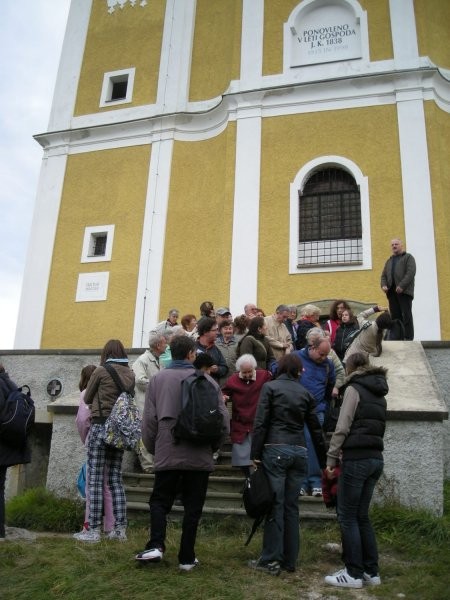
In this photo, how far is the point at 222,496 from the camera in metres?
6.14

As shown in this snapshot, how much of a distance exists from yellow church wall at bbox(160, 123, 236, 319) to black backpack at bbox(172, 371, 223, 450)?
8.59 meters

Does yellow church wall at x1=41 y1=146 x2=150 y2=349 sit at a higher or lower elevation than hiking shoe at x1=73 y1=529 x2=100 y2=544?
higher

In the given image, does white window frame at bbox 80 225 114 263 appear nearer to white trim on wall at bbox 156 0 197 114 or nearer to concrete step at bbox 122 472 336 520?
white trim on wall at bbox 156 0 197 114

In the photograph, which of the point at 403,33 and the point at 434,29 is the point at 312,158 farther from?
the point at 434,29

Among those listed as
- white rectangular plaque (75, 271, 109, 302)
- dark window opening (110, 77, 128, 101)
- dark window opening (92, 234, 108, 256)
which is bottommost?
white rectangular plaque (75, 271, 109, 302)

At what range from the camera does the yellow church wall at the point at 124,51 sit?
16516 millimetres

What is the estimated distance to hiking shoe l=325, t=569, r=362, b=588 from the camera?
426cm

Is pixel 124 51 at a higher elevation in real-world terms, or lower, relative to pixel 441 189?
higher

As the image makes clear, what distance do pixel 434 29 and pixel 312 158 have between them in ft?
15.3

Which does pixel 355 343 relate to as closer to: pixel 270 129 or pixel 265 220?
pixel 265 220

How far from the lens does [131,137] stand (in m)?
15.9

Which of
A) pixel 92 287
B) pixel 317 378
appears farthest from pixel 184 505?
pixel 92 287

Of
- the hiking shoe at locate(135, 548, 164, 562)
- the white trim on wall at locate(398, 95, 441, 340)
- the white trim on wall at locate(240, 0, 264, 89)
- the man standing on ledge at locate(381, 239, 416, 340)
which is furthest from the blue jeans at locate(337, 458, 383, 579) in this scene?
the white trim on wall at locate(240, 0, 264, 89)

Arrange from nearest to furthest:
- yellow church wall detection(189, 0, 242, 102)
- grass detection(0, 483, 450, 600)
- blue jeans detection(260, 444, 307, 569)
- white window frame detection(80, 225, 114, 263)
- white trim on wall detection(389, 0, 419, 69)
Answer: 1. grass detection(0, 483, 450, 600)
2. blue jeans detection(260, 444, 307, 569)
3. white trim on wall detection(389, 0, 419, 69)
4. white window frame detection(80, 225, 114, 263)
5. yellow church wall detection(189, 0, 242, 102)
